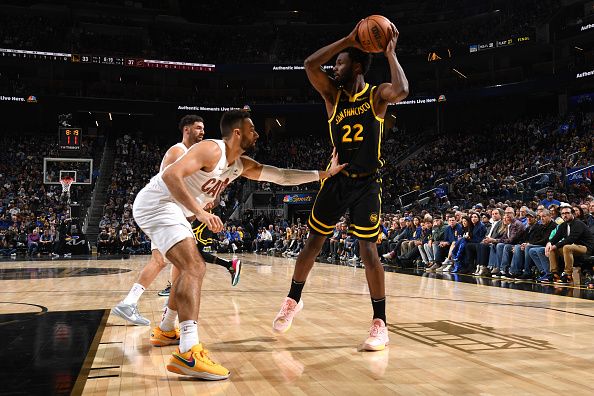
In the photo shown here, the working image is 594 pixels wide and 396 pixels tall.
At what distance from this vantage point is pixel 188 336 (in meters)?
2.79

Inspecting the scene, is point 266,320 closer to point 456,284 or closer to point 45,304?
point 45,304

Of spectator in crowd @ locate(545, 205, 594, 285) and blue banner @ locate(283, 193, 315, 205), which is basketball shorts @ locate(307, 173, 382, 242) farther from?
blue banner @ locate(283, 193, 315, 205)

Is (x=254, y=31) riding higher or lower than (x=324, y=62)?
higher

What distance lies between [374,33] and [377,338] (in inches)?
74.6

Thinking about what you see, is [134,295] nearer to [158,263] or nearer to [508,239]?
[158,263]

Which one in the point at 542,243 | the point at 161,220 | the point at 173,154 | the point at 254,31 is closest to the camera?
the point at 161,220

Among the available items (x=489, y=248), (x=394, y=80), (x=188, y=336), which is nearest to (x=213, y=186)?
(x=188, y=336)

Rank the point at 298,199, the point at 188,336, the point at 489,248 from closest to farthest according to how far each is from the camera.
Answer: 1. the point at 188,336
2. the point at 489,248
3. the point at 298,199

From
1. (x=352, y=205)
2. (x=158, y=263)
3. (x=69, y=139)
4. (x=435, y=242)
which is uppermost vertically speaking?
(x=69, y=139)

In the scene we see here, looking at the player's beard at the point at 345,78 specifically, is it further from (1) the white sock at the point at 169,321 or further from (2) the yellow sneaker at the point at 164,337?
(2) the yellow sneaker at the point at 164,337

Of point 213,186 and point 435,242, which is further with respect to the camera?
point 435,242

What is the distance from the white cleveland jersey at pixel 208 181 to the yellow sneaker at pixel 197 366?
95 cm

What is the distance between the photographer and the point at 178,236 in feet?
10.0

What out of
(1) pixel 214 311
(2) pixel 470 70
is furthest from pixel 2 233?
(2) pixel 470 70
